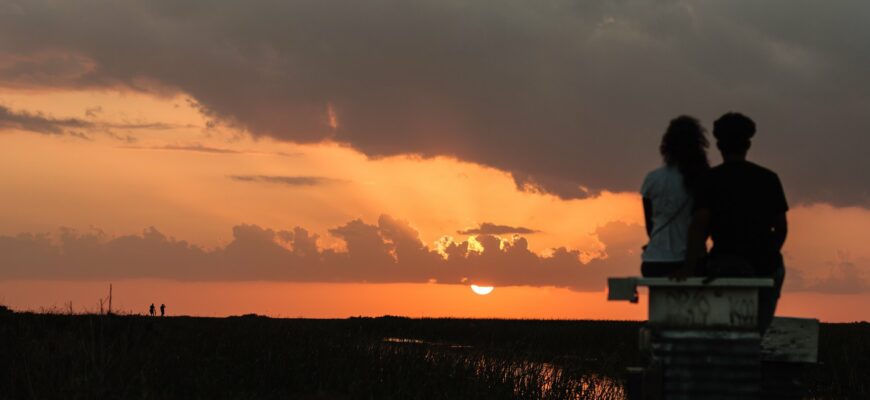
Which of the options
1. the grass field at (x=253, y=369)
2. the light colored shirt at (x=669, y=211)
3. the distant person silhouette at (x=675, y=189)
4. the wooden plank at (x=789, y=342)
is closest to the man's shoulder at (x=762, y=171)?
the distant person silhouette at (x=675, y=189)

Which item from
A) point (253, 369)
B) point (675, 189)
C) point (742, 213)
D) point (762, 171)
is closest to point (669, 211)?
point (675, 189)

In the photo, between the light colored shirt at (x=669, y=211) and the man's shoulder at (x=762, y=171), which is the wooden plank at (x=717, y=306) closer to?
the light colored shirt at (x=669, y=211)

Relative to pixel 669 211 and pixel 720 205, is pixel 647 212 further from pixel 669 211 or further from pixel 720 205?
pixel 720 205

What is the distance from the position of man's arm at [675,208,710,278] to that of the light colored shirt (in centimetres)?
28

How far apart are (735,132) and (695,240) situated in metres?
1.07

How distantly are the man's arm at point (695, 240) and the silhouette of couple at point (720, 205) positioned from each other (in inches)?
5.4

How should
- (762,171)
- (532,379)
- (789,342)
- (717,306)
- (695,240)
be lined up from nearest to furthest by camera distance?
(695,240), (717,306), (762,171), (789,342), (532,379)

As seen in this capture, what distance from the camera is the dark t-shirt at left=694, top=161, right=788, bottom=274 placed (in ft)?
24.4

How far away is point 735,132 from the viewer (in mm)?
7590

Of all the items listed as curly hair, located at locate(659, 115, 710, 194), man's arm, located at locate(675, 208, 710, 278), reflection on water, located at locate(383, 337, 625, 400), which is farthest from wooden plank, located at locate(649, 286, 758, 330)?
reflection on water, located at locate(383, 337, 625, 400)

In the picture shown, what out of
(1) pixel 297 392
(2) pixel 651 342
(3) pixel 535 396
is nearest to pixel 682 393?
(2) pixel 651 342

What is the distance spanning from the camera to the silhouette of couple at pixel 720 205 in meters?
7.46

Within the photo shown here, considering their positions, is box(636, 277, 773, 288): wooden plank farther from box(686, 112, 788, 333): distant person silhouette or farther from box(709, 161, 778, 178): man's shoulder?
box(709, 161, 778, 178): man's shoulder

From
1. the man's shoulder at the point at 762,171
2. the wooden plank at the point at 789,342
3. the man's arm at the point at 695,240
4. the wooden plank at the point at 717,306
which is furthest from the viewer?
the wooden plank at the point at 789,342
